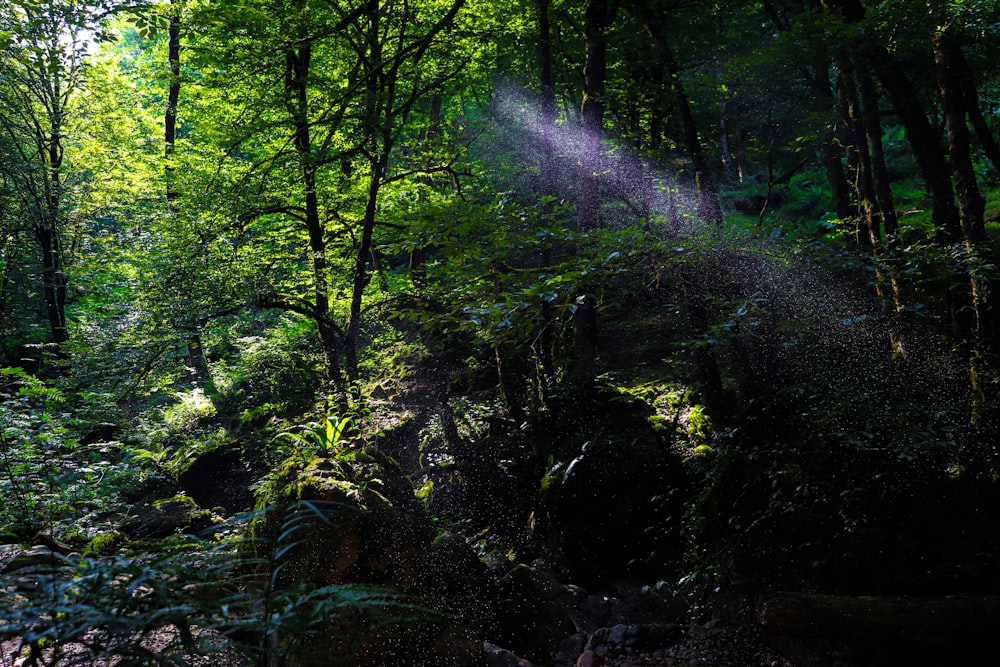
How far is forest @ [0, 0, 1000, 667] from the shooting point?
4039 mm

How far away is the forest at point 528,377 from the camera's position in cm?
404

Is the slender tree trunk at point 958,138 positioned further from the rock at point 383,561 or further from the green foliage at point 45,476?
the green foliage at point 45,476

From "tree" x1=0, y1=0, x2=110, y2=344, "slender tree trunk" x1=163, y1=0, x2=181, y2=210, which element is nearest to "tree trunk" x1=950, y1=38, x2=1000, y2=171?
"slender tree trunk" x1=163, y1=0, x2=181, y2=210

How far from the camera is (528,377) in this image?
35.8 feet

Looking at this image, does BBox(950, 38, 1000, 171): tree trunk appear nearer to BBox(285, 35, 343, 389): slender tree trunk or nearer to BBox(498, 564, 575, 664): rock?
BBox(498, 564, 575, 664): rock

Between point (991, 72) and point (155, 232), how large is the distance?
13146 millimetres

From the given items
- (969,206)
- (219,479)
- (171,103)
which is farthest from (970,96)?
(171,103)

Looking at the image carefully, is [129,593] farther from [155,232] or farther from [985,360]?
[155,232]

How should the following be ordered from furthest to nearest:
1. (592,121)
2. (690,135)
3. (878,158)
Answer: (592,121)
(878,158)
(690,135)

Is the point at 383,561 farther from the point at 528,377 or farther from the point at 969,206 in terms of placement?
the point at 969,206

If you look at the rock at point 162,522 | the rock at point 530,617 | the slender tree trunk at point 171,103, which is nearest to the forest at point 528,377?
the rock at point 530,617

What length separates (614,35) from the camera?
27.9ft

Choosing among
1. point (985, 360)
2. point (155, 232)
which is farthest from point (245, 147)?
point (985, 360)

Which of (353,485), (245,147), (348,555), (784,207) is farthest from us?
(784,207)
